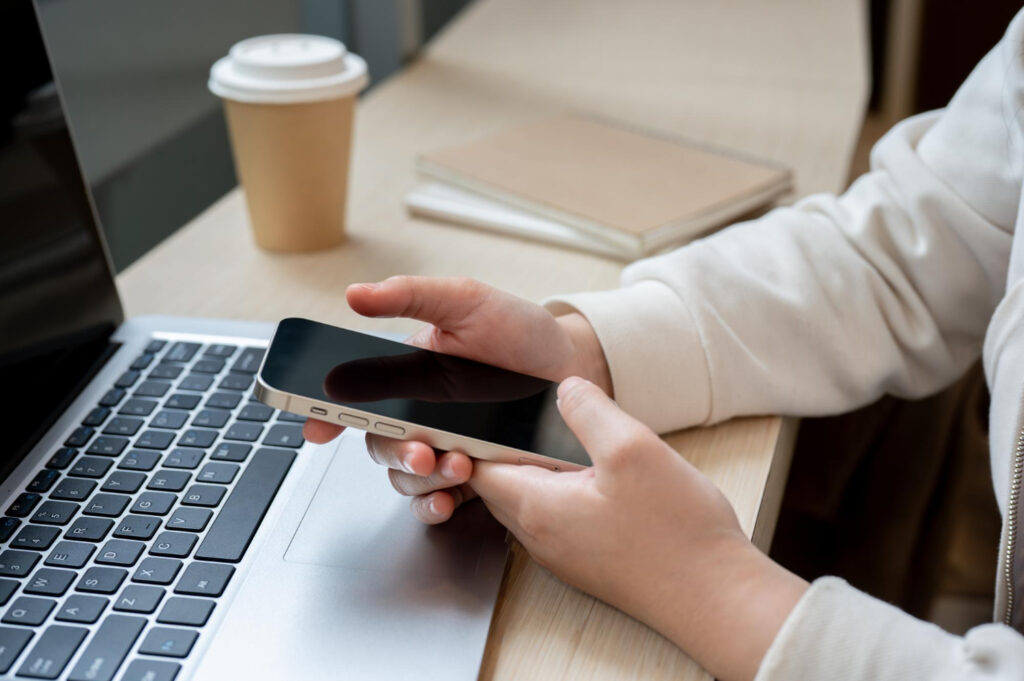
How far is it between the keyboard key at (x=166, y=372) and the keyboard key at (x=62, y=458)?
7 centimetres

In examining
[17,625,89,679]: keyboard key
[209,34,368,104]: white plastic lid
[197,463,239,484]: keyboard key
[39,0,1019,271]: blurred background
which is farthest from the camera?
[39,0,1019,271]: blurred background

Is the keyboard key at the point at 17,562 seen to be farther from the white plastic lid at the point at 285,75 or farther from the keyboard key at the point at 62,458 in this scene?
the white plastic lid at the point at 285,75

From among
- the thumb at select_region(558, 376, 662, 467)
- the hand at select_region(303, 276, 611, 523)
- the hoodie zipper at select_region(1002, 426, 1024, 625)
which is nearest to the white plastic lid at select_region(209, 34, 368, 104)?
the hand at select_region(303, 276, 611, 523)

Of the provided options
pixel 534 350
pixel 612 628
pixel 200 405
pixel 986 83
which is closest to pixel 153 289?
pixel 200 405

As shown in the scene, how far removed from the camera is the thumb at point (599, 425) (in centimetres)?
39

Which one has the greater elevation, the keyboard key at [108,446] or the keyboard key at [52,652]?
the keyboard key at [52,652]

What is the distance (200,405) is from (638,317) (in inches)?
→ 9.6

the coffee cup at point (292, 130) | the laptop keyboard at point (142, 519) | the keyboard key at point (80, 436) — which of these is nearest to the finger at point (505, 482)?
the laptop keyboard at point (142, 519)

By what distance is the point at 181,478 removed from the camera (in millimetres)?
445

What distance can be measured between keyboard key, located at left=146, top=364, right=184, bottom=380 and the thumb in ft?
0.77

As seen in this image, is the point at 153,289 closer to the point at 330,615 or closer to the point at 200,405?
the point at 200,405

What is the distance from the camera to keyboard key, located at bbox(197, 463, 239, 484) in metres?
0.45

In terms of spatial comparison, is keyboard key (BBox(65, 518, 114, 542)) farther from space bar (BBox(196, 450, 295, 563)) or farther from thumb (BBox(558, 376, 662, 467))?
→ thumb (BBox(558, 376, 662, 467))

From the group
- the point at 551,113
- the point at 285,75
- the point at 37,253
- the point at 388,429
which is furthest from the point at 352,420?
the point at 551,113
